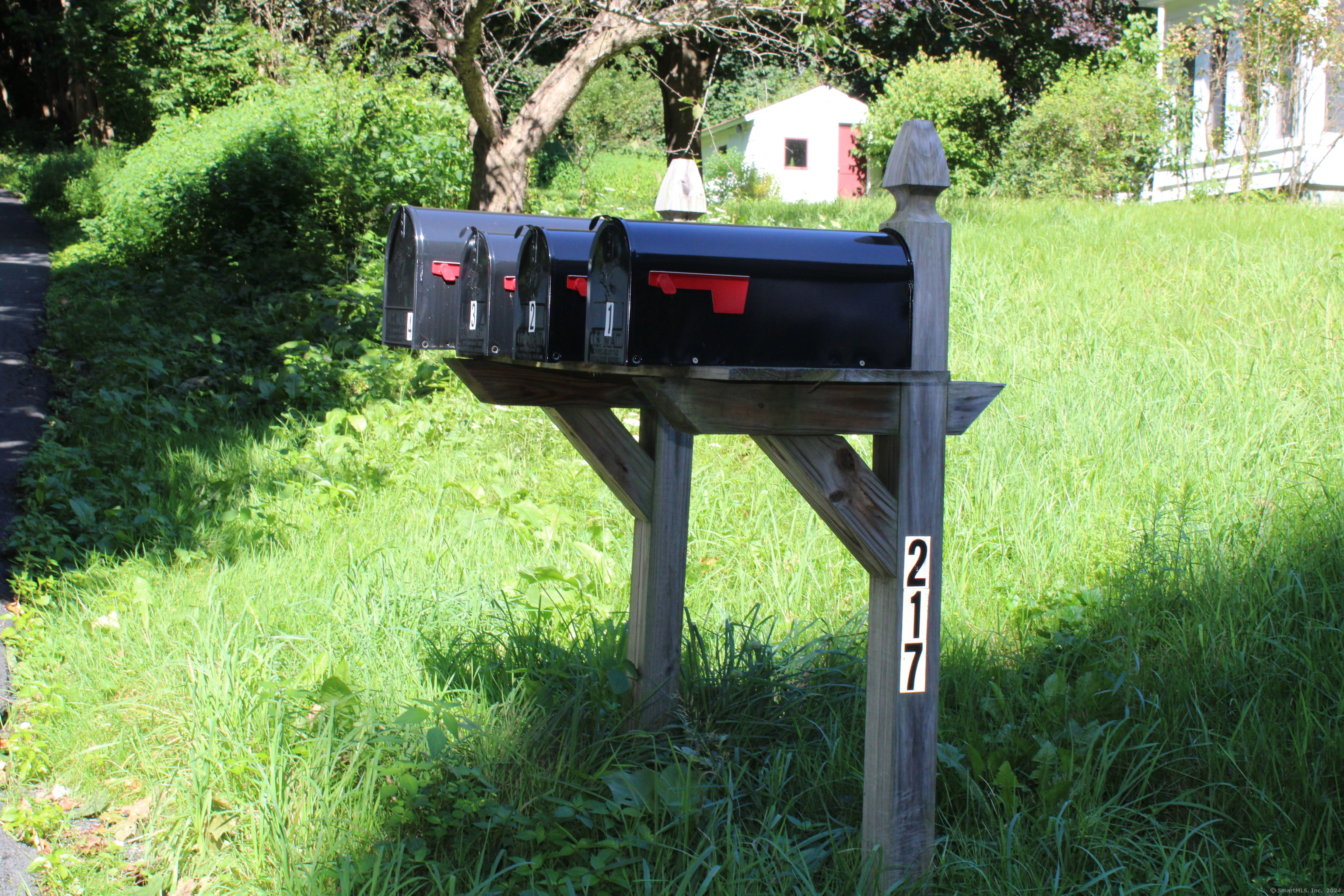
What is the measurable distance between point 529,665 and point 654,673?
46 cm

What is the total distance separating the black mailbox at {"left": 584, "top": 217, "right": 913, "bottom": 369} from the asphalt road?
2207 millimetres

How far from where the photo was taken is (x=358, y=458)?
5.89 metres

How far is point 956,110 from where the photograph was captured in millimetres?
24453

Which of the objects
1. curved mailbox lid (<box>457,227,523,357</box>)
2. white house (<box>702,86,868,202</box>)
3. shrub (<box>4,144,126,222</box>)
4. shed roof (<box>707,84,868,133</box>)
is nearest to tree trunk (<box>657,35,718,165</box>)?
shrub (<box>4,144,126,222</box>)

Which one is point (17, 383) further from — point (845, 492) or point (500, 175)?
point (845, 492)

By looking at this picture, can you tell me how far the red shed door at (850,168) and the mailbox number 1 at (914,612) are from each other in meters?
30.8

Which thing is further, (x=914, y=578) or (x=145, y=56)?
(x=145, y=56)

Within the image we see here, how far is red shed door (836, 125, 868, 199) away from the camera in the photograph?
32.3 m

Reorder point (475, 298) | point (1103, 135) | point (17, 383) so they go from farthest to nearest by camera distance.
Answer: point (1103, 135) → point (17, 383) → point (475, 298)

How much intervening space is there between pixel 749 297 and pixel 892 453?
18.0 inches

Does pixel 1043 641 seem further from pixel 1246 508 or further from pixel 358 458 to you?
pixel 358 458

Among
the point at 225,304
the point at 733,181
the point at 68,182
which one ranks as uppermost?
the point at 733,181

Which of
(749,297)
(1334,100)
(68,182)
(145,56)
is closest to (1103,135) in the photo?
(1334,100)

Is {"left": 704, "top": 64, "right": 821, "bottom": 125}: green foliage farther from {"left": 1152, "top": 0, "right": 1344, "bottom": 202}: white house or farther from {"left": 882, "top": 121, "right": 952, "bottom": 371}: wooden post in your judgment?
{"left": 882, "top": 121, "right": 952, "bottom": 371}: wooden post
